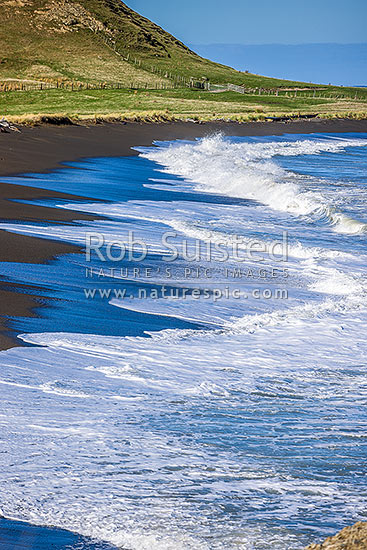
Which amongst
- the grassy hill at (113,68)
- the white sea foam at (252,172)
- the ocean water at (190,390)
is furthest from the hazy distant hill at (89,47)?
the ocean water at (190,390)

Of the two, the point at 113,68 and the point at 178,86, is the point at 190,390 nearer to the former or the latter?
the point at 178,86

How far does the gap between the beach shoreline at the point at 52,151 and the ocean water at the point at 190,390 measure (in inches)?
15.2

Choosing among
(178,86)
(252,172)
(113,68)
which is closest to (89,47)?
(113,68)

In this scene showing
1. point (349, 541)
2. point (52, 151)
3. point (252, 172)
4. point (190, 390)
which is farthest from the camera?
point (52, 151)

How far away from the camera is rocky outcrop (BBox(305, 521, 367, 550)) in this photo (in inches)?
156

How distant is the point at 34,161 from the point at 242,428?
66.1 ft

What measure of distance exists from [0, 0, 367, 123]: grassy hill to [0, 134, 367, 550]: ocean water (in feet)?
163

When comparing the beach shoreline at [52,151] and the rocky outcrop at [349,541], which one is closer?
the rocky outcrop at [349,541]

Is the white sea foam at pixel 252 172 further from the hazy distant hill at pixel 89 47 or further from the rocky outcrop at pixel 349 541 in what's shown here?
the hazy distant hill at pixel 89 47

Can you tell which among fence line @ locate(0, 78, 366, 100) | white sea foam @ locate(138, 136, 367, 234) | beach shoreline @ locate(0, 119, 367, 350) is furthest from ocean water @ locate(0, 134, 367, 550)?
fence line @ locate(0, 78, 366, 100)

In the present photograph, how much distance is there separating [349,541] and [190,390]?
3.31m

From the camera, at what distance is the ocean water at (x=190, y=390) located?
16.5 feet

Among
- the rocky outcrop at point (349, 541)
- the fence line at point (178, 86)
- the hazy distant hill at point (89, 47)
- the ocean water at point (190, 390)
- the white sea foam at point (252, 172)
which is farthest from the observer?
the hazy distant hill at point (89, 47)

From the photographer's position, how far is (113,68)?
108188 millimetres
